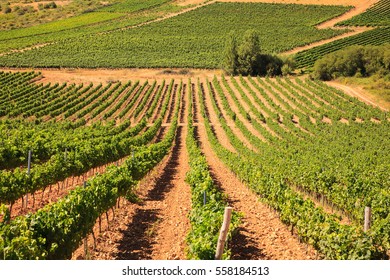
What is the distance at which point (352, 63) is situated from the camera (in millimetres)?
76812

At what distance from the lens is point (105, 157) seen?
26.6 meters

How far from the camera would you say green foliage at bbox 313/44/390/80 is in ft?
249

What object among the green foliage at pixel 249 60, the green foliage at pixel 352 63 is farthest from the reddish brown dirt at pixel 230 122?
the green foliage at pixel 352 63

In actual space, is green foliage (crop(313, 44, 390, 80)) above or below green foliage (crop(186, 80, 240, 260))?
below

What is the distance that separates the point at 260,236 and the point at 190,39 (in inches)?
4146

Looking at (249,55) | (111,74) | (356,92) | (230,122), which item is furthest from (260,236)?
(111,74)

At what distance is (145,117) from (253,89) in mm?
21746

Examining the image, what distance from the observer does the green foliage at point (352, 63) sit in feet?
249

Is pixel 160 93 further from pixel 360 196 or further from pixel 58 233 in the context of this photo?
pixel 58 233

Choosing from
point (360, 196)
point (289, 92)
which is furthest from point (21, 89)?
point (360, 196)

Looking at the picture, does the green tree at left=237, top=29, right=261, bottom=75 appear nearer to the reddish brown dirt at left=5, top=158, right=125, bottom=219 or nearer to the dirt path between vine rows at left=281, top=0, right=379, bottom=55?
the dirt path between vine rows at left=281, top=0, right=379, bottom=55

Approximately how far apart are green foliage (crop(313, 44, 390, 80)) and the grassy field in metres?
24.5

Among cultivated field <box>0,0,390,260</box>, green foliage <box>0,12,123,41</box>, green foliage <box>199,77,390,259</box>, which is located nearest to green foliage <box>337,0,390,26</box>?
cultivated field <box>0,0,390,260</box>

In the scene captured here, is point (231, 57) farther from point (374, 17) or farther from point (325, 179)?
point (325, 179)
